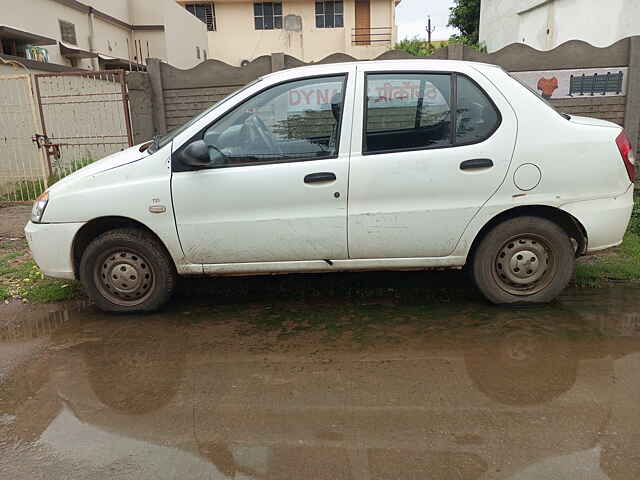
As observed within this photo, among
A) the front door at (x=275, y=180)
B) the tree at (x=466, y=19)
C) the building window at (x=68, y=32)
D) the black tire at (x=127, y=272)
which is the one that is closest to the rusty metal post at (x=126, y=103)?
the black tire at (x=127, y=272)

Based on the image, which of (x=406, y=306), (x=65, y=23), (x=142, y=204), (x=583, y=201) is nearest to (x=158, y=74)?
(x=142, y=204)

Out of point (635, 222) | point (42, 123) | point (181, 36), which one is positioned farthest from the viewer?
point (181, 36)

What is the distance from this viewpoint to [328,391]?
10.8 feet

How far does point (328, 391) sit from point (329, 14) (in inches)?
→ 1205

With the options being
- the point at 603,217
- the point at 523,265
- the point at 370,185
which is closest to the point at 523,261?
the point at 523,265

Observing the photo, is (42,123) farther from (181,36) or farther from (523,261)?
(181,36)

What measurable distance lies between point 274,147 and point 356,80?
0.81m

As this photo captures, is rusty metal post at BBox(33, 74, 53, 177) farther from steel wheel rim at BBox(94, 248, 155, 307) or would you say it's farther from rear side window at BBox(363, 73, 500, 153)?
rear side window at BBox(363, 73, 500, 153)

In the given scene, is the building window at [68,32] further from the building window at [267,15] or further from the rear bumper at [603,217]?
the rear bumper at [603,217]

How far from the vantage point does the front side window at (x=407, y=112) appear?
164 inches

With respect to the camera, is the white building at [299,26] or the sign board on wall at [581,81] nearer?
the sign board on wall at [581,81]

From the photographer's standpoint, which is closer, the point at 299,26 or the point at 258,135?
the point at 258,135

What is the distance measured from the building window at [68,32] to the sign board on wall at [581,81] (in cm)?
1676

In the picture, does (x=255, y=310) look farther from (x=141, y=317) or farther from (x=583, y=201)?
(x=583, y=201)
